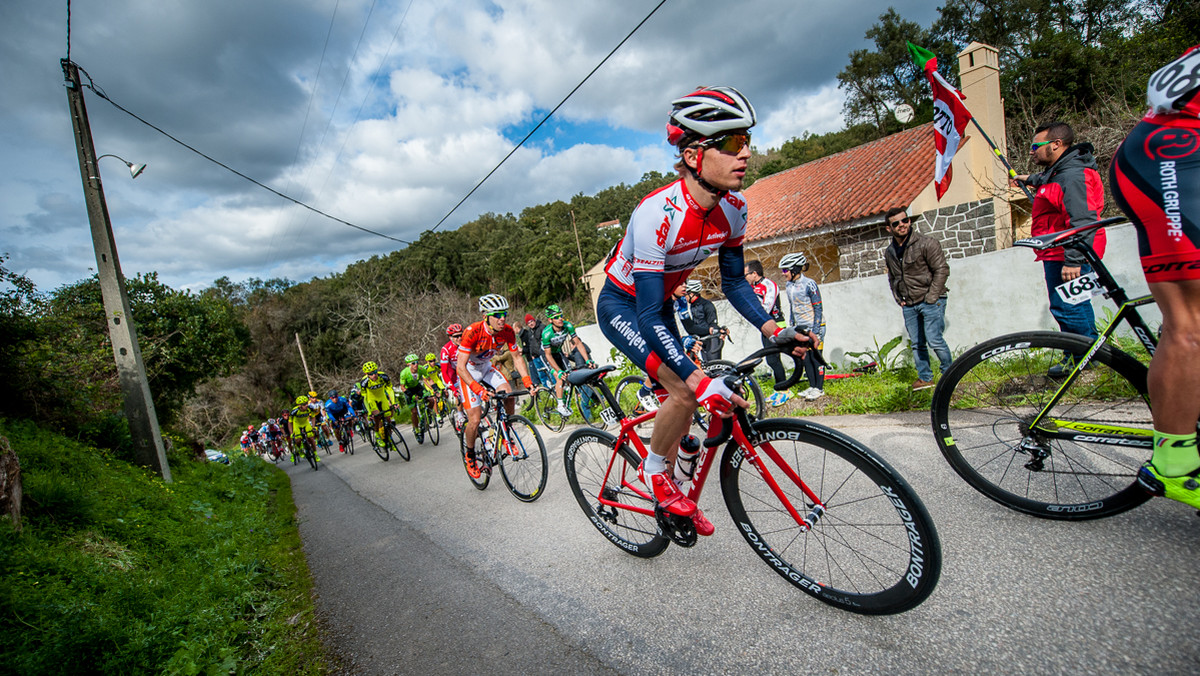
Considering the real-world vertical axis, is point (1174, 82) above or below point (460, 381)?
above

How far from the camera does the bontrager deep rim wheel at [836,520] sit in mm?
1997

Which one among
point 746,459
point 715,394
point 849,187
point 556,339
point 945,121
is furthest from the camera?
point 849,187

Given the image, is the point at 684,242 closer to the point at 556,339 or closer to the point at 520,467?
the point at 520,467

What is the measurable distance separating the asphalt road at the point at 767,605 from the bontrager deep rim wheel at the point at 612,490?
0.40 ft

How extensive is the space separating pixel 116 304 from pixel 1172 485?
11824mm

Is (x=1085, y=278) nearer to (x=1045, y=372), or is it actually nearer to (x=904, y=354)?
(x=1045, y=372)

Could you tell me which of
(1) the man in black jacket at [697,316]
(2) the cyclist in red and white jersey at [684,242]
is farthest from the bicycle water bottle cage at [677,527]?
(1) the man in black jacket at [697,316]

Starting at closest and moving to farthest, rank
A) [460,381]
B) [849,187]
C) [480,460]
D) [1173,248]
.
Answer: [1173,248], [480,460], [460,381], [849,187]

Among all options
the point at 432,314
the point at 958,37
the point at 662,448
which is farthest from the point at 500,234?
the point at 662,448

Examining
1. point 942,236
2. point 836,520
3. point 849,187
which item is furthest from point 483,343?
point 849,187

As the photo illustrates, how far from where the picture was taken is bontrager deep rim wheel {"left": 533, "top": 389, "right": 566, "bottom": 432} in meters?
8.86

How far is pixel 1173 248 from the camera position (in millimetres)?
1931

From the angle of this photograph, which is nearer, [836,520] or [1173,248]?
[1173,248]

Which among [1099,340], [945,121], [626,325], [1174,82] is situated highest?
[945,121]
